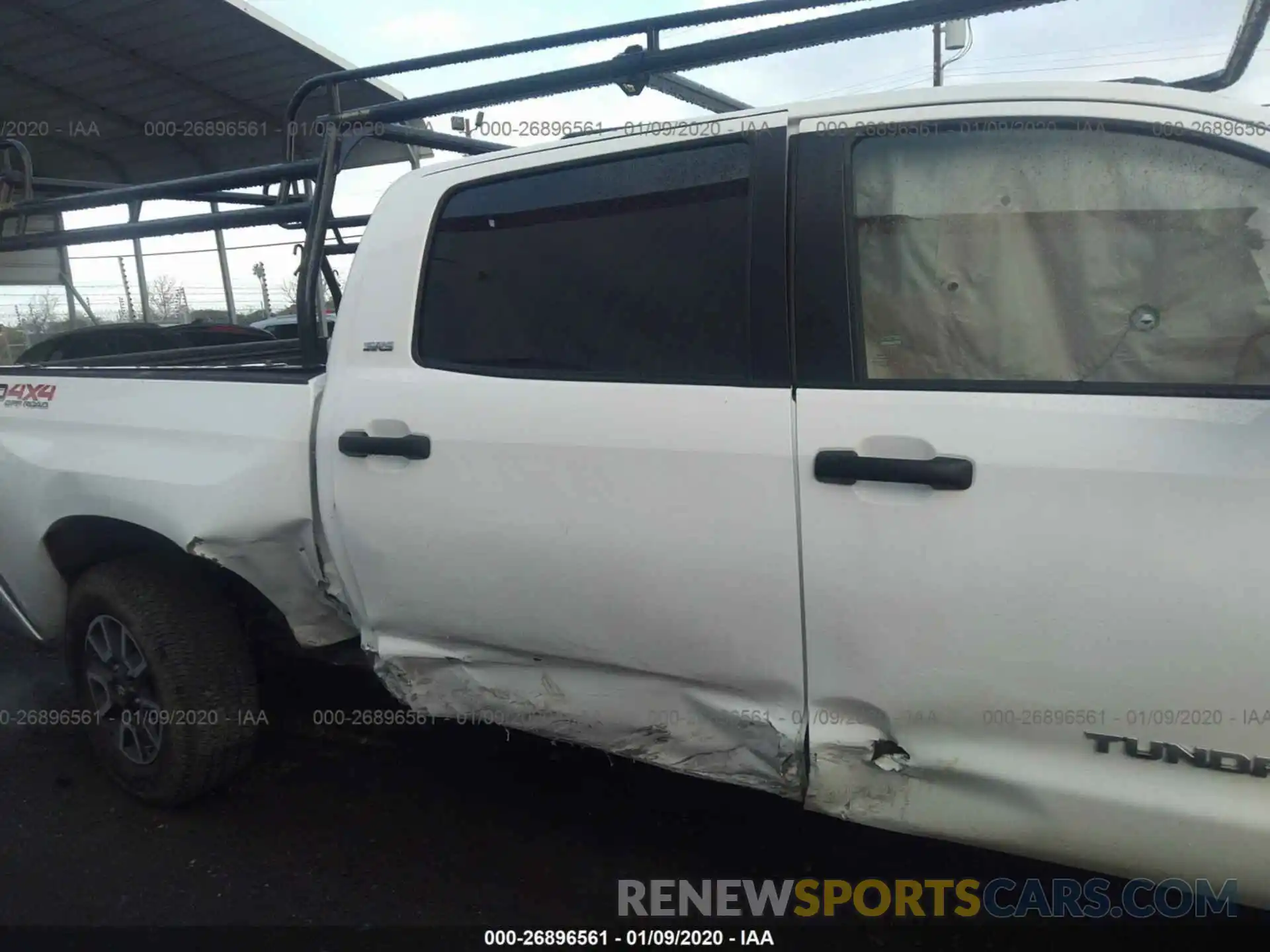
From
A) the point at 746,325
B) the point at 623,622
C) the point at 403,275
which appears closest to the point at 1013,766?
the point at 623,622

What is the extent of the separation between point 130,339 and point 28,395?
155 inches

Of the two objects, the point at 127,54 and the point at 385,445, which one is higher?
the point at 127,54

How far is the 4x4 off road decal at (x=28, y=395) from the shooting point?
325 cm

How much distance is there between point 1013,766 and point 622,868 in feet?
4.22

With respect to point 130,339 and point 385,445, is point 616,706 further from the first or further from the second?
point 130,339

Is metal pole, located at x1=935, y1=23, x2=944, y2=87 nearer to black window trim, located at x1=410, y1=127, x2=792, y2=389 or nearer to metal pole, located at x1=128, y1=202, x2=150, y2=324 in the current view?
black window trim, located at x1=410, y1=127, x2=792, y2=389

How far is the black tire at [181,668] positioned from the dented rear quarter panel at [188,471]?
234mm

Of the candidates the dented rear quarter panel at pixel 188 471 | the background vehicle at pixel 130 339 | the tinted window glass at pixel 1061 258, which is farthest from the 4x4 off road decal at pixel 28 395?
the background vehicle at pixel 130 339

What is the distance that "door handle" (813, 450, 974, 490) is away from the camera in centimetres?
193

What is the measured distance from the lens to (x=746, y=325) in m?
2.21

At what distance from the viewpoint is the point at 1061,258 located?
1995mm

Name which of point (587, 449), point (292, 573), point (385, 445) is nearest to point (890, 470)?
point (587, 449)

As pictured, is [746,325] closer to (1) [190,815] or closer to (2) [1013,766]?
(2) [1013,766]

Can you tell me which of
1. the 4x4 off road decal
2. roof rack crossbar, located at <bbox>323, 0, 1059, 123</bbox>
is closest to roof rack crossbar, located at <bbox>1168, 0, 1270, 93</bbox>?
roof rack crossbar, located at <bbox>323, 0, 1059, 123</bbox>
